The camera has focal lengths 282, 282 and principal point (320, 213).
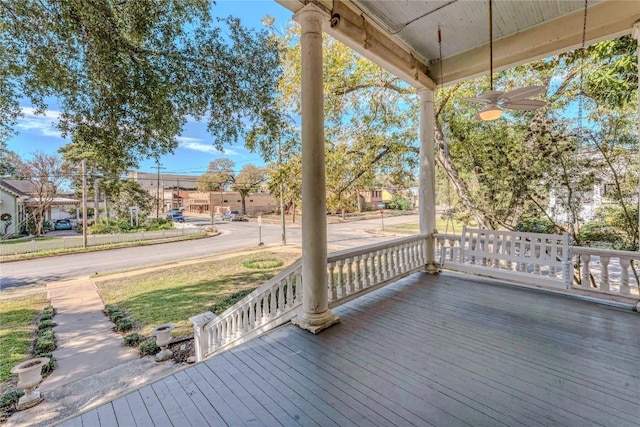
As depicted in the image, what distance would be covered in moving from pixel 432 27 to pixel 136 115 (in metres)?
3.60

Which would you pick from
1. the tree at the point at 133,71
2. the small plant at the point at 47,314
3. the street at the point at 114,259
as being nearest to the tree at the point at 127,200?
the street at the point at 114,259

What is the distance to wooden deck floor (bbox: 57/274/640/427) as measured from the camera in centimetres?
150

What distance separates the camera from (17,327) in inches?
213

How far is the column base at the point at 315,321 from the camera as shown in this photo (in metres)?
2.57

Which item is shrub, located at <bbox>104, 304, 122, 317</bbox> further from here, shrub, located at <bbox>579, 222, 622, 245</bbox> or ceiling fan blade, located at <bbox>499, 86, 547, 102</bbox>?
shrub, located at <bbox>579, 222, 622, 245</bbox>

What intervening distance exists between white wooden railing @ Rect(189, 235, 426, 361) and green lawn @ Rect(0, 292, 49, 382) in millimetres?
2952

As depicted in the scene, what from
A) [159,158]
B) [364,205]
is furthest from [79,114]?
[364,205]

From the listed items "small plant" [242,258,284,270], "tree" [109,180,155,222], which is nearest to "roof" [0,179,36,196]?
"tree" [109,180,155,222]

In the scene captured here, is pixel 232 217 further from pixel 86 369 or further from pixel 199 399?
pixel 199 399

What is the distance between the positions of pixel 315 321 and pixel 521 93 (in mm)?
2772

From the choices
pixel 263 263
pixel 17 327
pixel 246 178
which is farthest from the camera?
pixel 246 178

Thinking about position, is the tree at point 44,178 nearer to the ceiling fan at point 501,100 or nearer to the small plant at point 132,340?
the small plant at point 132,340

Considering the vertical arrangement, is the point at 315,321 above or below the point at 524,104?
below

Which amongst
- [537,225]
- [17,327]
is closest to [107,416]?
[17,327]
